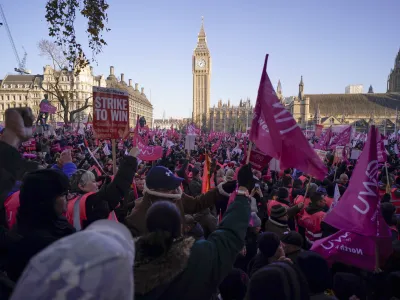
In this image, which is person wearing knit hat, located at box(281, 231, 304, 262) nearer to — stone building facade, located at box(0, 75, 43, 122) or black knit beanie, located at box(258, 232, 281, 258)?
black knit beanie, located at box(258, 232, 281, 258)

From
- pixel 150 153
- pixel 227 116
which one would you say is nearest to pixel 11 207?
pixel 150 153

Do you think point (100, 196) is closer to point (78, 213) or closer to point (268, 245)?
point (78, 213)

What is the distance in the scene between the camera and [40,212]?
1.95m

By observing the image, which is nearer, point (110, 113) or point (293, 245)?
point (293, 245)

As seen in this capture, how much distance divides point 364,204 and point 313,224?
1.57 meters

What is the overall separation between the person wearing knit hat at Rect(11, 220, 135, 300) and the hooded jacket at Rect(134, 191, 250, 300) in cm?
68

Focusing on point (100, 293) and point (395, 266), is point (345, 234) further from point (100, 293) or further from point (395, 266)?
point (100, 293)

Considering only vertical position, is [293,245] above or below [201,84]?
below

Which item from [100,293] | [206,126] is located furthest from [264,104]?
[206,126]

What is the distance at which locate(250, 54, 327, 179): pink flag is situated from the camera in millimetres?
3154

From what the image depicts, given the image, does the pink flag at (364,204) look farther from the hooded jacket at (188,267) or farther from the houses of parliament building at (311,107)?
the houses of parliament building at (311,107)

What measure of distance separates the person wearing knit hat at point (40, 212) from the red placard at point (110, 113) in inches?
66.8

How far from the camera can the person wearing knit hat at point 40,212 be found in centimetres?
182

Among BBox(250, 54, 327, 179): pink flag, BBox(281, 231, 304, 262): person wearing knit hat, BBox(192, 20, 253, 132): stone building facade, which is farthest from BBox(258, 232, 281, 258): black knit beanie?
A: BBox(192, 20, 253, 132): stone building facade
